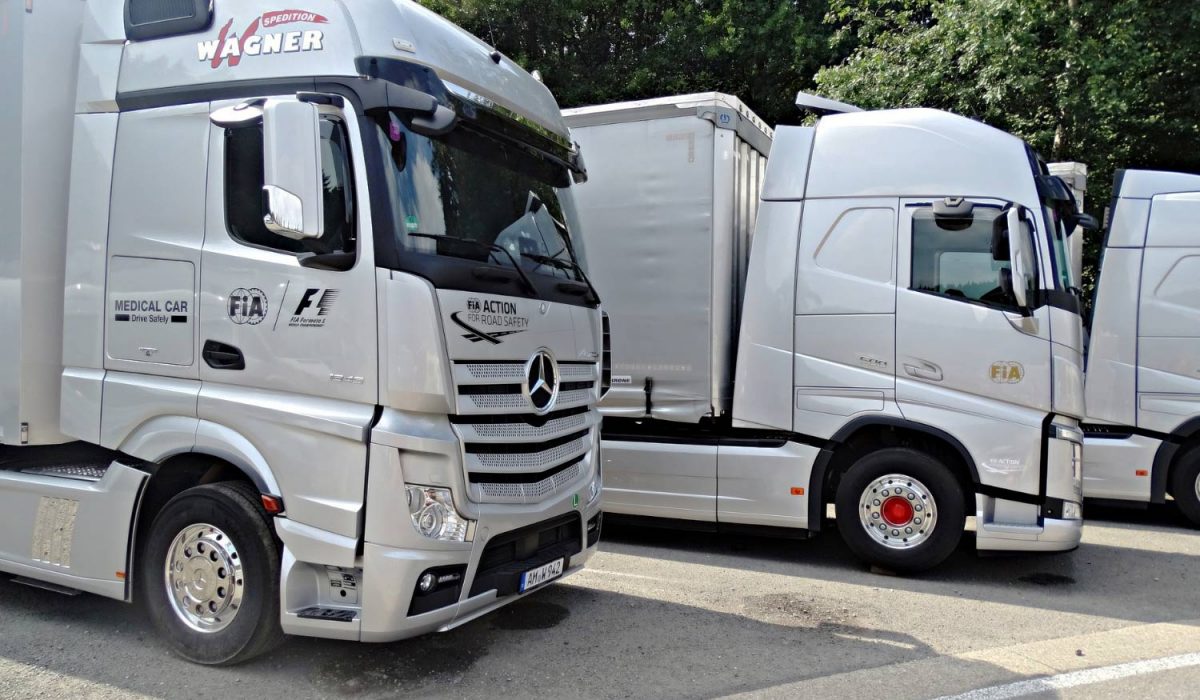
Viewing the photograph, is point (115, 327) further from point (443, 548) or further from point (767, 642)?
point (767, 642)

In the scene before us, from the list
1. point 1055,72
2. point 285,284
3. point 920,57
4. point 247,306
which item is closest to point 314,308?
point 285,284

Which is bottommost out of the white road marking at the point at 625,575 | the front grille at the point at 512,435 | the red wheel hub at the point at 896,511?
the white road marking at the point at 625,575

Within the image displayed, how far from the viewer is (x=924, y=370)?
6.26 meters

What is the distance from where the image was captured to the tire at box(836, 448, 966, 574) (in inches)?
244

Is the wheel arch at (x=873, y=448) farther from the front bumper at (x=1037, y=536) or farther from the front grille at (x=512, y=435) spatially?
the front grille at (x=512, y=435)

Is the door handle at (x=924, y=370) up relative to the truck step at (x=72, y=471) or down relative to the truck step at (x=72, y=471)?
up

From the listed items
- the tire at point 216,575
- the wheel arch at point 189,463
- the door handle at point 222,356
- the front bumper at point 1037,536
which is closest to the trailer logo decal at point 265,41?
the door handle at point 222,356

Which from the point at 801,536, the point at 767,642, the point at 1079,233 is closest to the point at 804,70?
the point at 1079,233

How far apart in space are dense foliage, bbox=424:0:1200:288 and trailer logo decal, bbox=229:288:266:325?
5.77 metres

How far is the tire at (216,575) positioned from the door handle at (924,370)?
14.4 ft

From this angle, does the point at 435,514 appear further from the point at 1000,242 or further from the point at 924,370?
the point at 1000,242

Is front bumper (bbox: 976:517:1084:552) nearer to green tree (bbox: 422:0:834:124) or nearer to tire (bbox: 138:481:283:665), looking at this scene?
tire (bbox: 138:481:283:665)

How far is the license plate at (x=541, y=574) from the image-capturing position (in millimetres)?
4406

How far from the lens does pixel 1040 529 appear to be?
6070 millimetres
